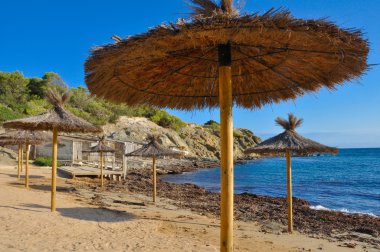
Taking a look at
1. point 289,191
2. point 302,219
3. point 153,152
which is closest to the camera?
point 289,191

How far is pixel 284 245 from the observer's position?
27.2 feet

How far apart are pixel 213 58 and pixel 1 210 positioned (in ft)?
26.2

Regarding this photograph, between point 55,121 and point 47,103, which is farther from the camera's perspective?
point 47,103

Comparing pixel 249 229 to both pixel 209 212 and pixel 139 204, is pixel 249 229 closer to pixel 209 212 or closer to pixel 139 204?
pixel 209 212

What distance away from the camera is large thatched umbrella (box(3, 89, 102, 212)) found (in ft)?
28.9

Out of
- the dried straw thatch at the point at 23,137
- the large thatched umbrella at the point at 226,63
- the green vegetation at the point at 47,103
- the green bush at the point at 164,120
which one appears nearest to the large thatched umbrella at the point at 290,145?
the large thatched umbrella at the point at 226,63

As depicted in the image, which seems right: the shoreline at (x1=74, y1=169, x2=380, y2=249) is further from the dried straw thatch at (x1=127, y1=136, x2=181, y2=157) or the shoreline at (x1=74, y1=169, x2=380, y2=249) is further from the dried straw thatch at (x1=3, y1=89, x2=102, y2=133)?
the dried straw thatch at (x1=3, y1=89, x2=102, y2=133)

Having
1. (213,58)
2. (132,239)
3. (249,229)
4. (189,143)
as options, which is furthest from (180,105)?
(189,143)

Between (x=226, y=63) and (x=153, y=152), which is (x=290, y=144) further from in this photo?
(x=153, y=152)

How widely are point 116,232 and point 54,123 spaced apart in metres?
3.22

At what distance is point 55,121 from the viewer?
880cm

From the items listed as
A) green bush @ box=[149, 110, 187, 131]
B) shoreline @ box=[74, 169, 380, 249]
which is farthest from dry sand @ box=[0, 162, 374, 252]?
green bush @ box=[149, 110, 187, 131]

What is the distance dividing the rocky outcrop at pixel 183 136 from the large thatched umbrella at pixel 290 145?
2886 cm

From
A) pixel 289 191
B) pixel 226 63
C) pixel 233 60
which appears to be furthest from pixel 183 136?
pixel 226 63
